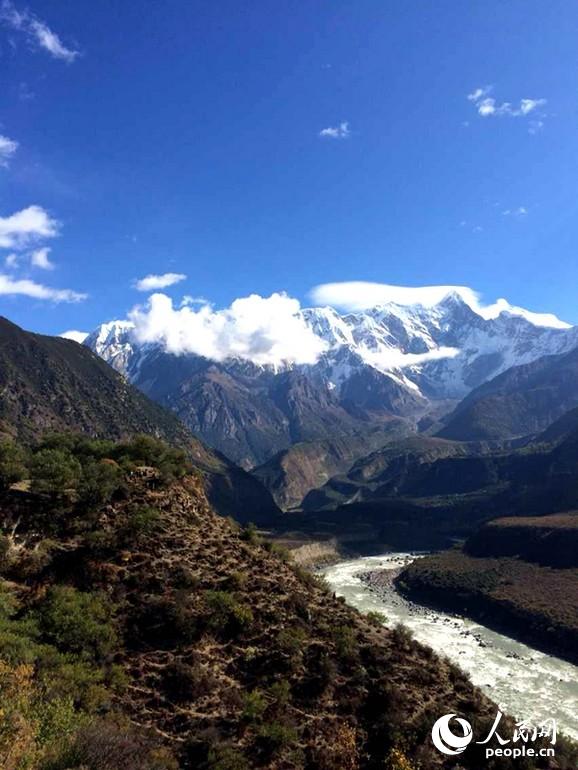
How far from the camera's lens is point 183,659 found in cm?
3778

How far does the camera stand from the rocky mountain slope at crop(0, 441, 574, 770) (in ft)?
96.2

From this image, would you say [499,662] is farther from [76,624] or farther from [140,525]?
[76,624]

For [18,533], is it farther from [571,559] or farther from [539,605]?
[571,559]

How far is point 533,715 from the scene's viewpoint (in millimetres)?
75875

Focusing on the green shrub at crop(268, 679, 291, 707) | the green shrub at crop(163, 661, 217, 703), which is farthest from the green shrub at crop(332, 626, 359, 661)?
the green shrub at crop(163, 661, 217, 703)

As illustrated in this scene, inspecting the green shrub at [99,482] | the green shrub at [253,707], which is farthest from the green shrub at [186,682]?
the green shrub at [99,482]

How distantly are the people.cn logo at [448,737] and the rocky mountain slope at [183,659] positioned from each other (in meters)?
0.53

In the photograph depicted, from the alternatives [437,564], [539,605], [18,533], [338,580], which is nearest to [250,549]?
[18,533]

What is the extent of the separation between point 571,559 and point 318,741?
15078 centimetres

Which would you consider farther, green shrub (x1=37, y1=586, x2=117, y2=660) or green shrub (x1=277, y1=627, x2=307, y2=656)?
green shrub (x1=277, y1=627, x2=307, y2=656)

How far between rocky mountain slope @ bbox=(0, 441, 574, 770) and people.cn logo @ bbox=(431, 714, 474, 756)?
53 centimetres

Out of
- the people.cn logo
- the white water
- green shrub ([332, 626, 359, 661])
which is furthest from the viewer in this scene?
the white water

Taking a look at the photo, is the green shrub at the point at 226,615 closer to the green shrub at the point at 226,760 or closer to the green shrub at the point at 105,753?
the green shrub at the point at 226,760

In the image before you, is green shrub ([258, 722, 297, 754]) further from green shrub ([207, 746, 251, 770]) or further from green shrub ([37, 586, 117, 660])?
green shrub ([37, 586, 117, 660])
